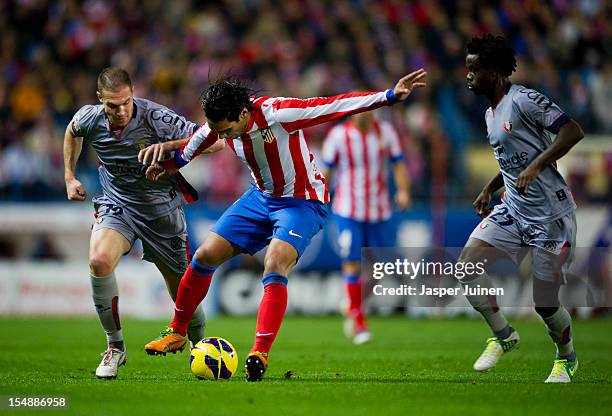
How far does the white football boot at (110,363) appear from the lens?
305 inches

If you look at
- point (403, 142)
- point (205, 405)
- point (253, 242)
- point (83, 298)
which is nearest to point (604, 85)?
point (403, 142)

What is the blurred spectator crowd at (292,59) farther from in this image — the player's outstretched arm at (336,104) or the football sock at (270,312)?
the football sock at (270,312)

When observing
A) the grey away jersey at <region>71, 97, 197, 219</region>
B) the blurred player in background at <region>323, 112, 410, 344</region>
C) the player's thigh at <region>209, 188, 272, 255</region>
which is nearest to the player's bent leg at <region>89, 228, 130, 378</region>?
the grey away jersey at <region>71, 97, 197, 219</region>

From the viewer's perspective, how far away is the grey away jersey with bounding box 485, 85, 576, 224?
7.44 meters

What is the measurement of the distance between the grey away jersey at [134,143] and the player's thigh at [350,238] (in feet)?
15.3

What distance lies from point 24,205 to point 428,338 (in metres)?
8.07

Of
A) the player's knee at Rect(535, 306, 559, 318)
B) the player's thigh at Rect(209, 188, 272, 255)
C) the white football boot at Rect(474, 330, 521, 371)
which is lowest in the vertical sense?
the white football boot at Rect(474, 330, 521, 371)

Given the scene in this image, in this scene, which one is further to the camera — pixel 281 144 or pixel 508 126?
pixel 281 144

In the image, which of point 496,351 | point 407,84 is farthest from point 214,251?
point 496,351

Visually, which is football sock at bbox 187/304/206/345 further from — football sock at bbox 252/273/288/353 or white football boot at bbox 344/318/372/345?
white football boot at bbox 344/318/372/345

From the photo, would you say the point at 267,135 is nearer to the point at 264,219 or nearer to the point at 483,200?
the point at 264,219

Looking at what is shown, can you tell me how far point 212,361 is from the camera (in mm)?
7508

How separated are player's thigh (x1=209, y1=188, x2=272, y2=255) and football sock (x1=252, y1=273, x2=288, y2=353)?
48 centimetres

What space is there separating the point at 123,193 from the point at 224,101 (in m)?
1.45
